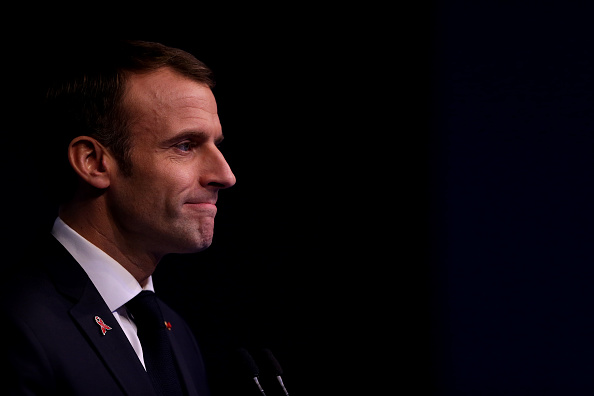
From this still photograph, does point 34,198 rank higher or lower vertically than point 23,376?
higher

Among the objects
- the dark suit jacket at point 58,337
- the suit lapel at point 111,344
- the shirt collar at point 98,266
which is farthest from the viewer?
the shirt collar at point 98,266

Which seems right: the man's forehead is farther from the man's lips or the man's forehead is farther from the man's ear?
the man's lips

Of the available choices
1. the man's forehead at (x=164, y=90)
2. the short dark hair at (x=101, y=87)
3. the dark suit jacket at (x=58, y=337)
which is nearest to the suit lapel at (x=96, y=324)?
the dark suit jacket at (x=58, y=337)

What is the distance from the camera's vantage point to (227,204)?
237cm

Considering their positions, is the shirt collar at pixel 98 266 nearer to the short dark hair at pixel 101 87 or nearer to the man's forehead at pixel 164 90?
the short dark hair at pixel 101 87

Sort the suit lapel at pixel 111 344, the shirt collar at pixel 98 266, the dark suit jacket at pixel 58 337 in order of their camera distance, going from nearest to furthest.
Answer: the dark suit jacket at pixel 58 337 < the suit lapel at pixel 111 344 < the shirt collar at pixel 98 266

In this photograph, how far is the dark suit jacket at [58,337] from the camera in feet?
3.73

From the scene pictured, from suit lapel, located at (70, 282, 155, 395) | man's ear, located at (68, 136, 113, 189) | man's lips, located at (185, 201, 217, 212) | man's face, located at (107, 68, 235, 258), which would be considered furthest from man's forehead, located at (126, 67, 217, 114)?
suit lapel, located at (70, 282, 155, 395)

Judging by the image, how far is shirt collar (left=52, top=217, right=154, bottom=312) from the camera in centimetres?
138

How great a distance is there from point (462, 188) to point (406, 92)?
1.47 feet

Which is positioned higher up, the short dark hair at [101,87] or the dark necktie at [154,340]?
the short dark hair at [101,87]

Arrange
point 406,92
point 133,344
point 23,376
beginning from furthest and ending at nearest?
point 406,92
point 133,344
point 23,376

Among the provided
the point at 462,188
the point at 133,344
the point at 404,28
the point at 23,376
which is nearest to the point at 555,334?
the point at 462,188

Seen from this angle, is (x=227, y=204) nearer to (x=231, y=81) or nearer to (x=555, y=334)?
(x=231, y=81)
